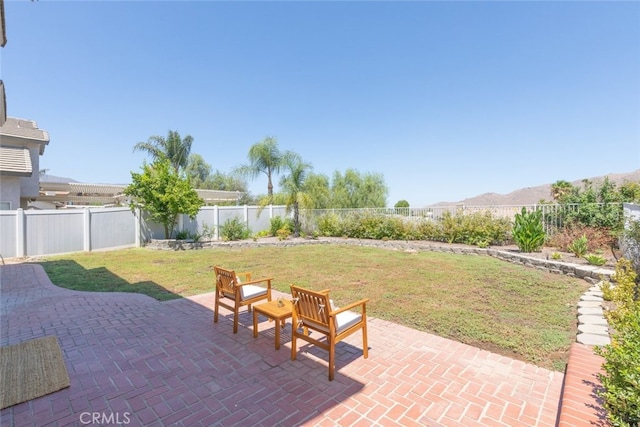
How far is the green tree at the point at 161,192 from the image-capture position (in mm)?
12922

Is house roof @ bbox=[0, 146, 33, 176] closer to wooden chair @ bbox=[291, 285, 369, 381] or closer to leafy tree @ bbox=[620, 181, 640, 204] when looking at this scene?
wooden chair @ bbox=[291, 285, 369, 381]

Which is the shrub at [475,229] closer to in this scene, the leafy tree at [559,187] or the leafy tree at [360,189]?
the leafy tree at [559,187]

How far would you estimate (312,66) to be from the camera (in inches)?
548

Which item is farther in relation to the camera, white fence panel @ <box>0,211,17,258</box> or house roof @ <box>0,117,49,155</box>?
house roof @ <box>0,117,49,155</box>

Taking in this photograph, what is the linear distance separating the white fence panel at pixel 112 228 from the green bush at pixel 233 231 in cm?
432

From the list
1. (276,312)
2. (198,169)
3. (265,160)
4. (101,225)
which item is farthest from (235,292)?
(198,169)

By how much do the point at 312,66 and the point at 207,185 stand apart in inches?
1222

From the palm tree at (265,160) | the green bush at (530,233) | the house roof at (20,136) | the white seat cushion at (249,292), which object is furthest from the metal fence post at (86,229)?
the green bush at (530,233)

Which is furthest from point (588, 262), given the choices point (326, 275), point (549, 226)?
point (326, 275)

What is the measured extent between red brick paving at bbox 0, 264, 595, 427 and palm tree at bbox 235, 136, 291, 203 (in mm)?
13249

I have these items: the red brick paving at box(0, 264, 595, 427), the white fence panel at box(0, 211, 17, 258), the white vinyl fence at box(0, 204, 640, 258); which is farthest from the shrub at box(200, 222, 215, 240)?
the red brick paving at box(0, 264, 595, 427)

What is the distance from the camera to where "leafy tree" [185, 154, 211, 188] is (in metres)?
36.9

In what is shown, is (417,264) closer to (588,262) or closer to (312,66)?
(588,262)

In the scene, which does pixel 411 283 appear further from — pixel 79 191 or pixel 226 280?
pixel 79 191
